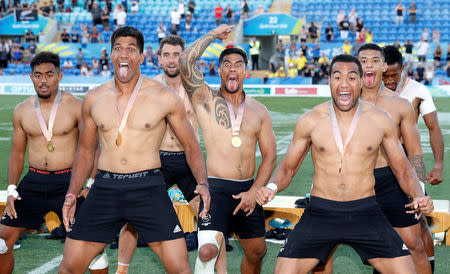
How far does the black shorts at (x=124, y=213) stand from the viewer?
509 centimetres

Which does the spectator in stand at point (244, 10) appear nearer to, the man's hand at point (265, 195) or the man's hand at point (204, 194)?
the man's hand at point (204, 194)

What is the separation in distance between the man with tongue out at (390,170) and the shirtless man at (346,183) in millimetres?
750

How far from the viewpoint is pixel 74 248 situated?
5059 millimetres

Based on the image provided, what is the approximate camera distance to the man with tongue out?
5.83m

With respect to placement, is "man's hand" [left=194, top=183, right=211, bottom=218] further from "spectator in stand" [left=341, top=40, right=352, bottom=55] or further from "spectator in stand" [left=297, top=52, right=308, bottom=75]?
"spectator in stand" [left=297, top=52, right=308, bottom=75]

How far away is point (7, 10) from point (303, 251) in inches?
1540

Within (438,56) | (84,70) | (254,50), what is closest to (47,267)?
(254,50)

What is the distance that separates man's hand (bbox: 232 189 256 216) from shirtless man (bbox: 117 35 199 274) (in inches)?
49.7

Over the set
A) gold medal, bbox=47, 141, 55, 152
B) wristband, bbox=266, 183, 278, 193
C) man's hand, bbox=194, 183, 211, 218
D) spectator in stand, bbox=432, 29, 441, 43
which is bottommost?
spectator in stand, bbox=432, 29, 441, 43

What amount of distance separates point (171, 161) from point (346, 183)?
8.35ft

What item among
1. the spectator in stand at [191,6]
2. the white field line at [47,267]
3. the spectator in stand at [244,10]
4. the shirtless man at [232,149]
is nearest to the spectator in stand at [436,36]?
the spectator in stand at [244,10]

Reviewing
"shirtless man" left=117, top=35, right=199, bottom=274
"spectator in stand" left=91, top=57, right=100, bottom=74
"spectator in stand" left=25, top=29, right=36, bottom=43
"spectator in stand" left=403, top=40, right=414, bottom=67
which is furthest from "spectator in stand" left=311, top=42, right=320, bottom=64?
"shirtless man" left=117, top=35, right=199, bottom=274

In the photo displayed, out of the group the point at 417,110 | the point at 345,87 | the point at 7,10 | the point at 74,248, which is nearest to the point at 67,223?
the point at 74,248

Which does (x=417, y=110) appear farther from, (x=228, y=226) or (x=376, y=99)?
(x=228, y=226)
